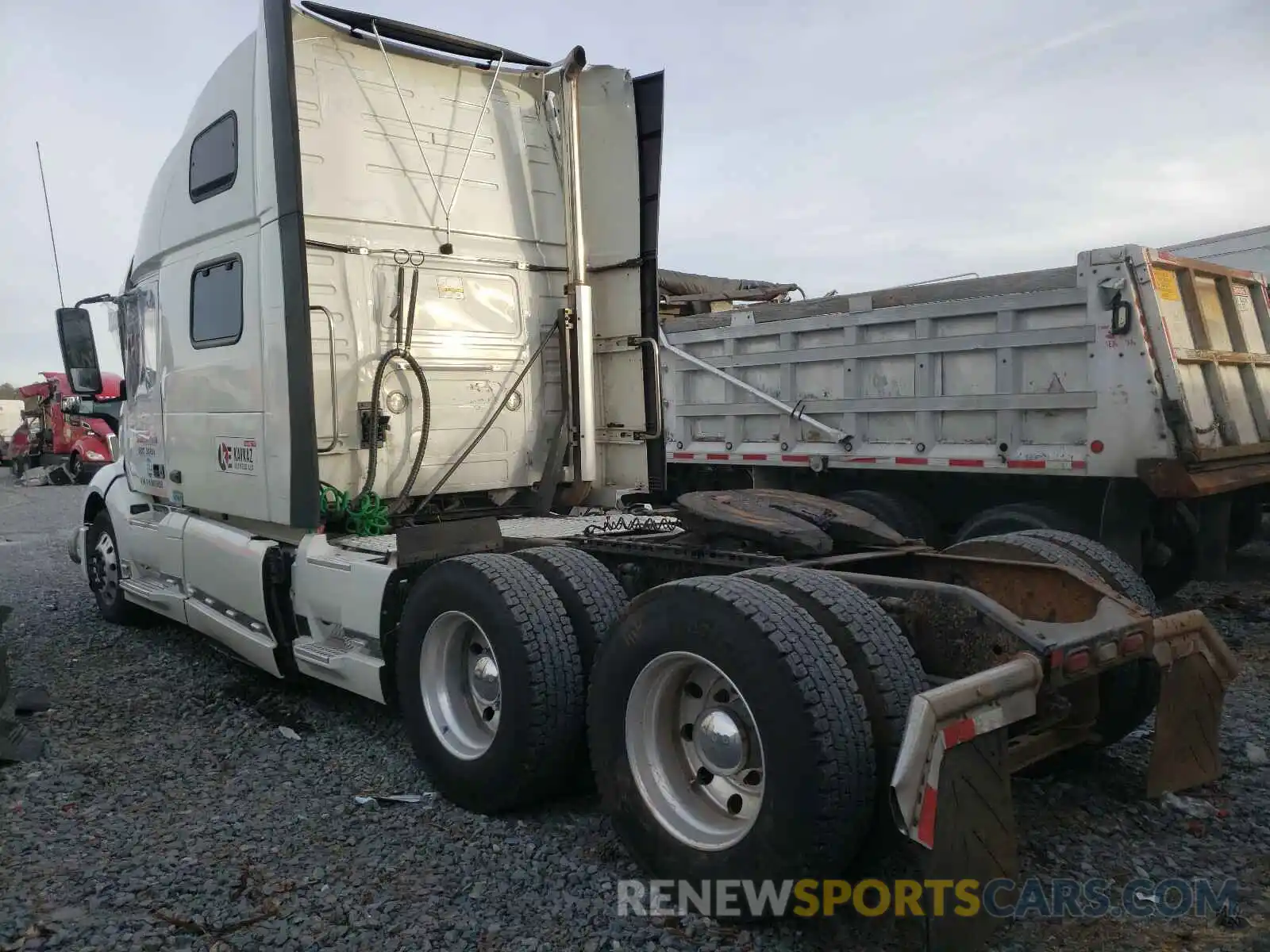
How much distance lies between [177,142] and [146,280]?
1015 millimetres

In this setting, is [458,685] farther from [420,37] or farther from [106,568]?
[106,568]

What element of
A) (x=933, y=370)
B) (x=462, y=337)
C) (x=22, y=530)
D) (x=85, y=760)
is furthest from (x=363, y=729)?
(x=22, y=530)

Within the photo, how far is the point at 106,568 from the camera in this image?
721 cm

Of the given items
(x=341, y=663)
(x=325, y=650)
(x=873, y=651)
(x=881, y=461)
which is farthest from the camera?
(x=881, y=461)

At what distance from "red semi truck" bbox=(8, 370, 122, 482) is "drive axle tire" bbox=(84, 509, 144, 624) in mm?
16923

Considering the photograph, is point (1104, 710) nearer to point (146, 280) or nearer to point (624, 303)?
point (624, 303)

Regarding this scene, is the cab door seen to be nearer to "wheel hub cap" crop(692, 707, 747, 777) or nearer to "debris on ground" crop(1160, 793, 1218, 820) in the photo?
"wheel hub cap" crop(692, 707, 747, 777)

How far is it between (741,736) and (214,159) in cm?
442

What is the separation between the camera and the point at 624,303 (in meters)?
5.95

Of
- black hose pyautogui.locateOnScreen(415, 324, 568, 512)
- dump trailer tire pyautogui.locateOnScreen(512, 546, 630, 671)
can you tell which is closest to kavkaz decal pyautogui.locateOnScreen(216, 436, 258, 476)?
black hose pyautogui.locateOnScreen(415, 324, 568, 512)

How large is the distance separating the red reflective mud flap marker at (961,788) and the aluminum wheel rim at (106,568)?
637 centimetres

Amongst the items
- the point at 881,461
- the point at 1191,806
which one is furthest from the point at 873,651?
the point at 881,461

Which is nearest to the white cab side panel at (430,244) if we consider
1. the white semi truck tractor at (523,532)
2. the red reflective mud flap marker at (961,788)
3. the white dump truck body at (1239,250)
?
the white semi truck tractor at (523,532)

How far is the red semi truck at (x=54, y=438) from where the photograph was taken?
76.1 ft
